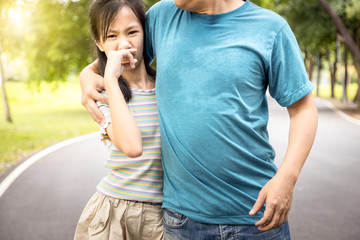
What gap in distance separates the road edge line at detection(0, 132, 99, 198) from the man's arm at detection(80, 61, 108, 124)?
5040mm

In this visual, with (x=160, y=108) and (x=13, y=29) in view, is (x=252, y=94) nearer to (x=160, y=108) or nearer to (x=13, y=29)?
(x=160, y=108)

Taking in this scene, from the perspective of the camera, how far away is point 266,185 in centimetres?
Result: 171

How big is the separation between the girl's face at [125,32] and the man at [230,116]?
1.07 feet

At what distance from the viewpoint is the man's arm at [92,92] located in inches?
88.2

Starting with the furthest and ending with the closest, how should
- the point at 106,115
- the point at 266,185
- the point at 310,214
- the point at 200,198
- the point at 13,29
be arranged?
the point at 13,29, the point at 310,214, the point at 106,115, the point at 200,198, the point at 266,185

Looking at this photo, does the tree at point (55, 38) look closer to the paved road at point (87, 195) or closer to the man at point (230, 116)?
the paved road at point (87, 195)

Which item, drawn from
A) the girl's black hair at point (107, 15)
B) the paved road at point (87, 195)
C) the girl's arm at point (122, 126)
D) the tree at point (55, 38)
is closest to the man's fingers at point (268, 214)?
the girl's arm at point (122, 126)

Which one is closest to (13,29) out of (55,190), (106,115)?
(55,190)

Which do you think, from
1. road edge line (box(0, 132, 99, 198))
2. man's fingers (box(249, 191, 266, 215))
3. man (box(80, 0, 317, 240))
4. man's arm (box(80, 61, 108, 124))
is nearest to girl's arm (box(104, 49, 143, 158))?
man (box(80, 0, 317, 240))

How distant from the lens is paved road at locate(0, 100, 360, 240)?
520 cm

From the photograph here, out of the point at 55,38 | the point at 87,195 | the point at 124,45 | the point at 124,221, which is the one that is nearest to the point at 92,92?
the point at 124,45

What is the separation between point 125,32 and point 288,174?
1.07 metres

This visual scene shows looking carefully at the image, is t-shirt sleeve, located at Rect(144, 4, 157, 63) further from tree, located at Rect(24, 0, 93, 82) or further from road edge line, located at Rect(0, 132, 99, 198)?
tree, located at Rect(24, 0, 93, 82)

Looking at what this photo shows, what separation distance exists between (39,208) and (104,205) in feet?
13.9
